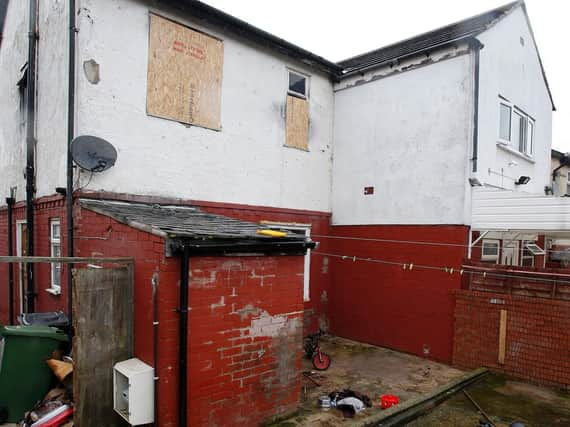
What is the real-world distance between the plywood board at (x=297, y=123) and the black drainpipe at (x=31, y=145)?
5150 millimetres

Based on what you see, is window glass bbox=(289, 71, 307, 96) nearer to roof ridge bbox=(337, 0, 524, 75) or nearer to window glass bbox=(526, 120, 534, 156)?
roof ridge bbox=(337, 0, 524, 75)

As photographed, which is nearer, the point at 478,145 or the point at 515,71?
the point at 478,145

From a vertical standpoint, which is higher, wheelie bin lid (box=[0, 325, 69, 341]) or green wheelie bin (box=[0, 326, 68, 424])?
wheelie bin lid (box=[0, 325, 69, 341])

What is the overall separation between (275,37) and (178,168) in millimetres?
3557

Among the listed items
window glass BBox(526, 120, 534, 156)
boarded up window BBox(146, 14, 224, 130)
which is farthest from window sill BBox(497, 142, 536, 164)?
boarded up window BBox(146, 14, 224, 130)

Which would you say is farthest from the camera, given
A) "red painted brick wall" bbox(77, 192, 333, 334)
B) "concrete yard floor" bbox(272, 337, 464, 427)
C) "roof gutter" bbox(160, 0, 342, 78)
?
"red painted brick wall" bbox(77, 192, 333, 334)

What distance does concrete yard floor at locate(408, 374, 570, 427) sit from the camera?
5.25 meters

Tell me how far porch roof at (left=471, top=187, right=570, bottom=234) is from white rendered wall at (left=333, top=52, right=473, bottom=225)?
33 centimetres

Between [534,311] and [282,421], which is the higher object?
[534,311]

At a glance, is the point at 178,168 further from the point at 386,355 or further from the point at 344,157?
the point at 386,355

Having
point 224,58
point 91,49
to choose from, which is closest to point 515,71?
point 224,58

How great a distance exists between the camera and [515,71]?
9.03 metres

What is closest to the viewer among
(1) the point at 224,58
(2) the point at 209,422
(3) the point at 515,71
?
(2) the point at 209,422

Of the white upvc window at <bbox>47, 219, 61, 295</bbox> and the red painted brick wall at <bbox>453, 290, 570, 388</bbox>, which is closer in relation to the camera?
the red painted brick wall at <bbox>453, 290, 570, 388</bbox>
